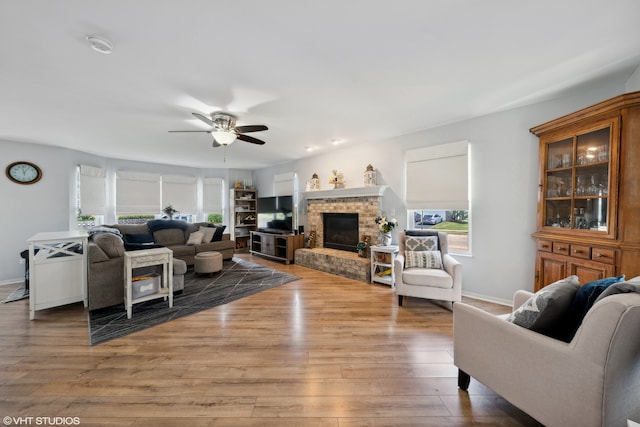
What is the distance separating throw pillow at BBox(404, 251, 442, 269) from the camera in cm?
327

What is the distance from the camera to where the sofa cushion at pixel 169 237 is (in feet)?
17.9

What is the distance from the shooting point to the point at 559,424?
119cm

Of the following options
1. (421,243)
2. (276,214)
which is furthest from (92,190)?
(421,243)

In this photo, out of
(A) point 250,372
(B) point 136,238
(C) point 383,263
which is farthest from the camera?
(B) point 136,238

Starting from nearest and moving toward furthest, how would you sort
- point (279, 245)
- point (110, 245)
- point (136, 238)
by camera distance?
point (110, 245), point (136, 238), point (279, 245)

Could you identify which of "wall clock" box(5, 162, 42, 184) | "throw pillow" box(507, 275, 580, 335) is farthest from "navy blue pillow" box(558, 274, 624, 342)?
"wall clock" box(5, 162, 42, 184)

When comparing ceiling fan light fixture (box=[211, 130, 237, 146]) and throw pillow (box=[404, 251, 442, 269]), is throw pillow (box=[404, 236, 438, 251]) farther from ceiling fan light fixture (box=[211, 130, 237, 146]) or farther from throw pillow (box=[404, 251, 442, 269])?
ceiling fan light fixture (box=[211, 130, 237, 146])

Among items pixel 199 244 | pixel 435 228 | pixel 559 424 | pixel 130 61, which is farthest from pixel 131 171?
pixel 559 424

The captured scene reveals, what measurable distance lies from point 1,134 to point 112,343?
4.32 metres

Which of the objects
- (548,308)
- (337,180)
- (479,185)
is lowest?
(548,308)

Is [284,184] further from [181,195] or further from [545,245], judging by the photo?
[545,245]

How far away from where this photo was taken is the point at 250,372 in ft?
6.24

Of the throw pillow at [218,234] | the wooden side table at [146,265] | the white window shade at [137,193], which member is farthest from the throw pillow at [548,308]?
the white window shade at [137,193]

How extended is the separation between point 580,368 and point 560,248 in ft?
6.68
